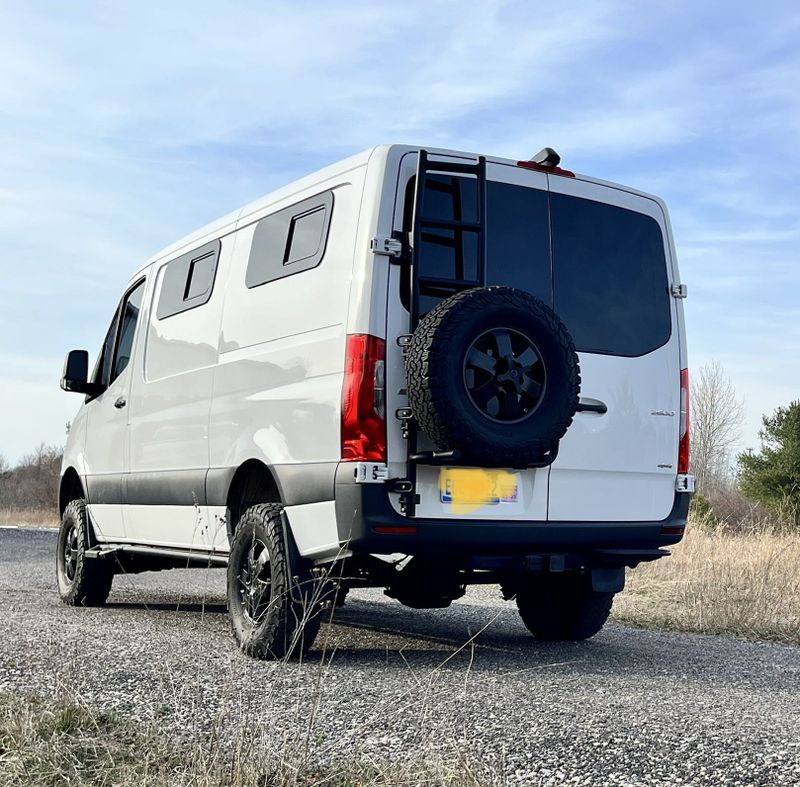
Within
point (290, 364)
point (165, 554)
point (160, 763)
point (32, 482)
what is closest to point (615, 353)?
point (290, 364)

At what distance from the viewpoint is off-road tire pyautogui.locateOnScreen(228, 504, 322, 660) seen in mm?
5613

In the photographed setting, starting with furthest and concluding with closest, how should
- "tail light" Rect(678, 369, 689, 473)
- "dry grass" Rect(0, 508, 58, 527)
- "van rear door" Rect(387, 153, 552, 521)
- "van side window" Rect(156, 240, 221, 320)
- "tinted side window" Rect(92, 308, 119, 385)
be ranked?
"dry grass" Rect(0, 508, 58, 527)
"tinted side window" Rect(92, 308, 119, 385)
"van side window" Rect(156, 240, 221, 320)
"tail light" Rect(678, 369, 689, 473)
"van rear door" Rect(387, 153, 552, 521)

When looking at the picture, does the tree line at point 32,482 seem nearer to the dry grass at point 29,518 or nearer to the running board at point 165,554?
the dry grass at point 29,518

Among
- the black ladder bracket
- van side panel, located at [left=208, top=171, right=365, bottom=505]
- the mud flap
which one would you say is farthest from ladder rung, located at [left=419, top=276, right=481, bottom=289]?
the mud flap

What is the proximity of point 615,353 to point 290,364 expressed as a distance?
176cm

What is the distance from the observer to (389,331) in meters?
5.44

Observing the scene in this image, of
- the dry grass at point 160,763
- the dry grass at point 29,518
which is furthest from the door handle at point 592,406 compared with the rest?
the dry grass at point 29,518

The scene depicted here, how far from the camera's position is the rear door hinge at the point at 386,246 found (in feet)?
18.0

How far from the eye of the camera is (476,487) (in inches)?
219

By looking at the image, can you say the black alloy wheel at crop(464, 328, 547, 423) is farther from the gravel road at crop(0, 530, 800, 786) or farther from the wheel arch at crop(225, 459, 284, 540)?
the wheel arch at crop(225, 459, 284, 540)

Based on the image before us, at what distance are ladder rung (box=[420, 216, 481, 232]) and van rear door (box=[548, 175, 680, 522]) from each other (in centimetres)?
61

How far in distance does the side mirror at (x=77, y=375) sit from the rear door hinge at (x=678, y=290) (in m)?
4.58

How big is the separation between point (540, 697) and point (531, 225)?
2.48 metres

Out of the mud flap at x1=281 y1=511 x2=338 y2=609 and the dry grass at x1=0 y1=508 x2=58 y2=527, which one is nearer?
the mud flap at x1=281 y1=511 x2=338 y2=609
